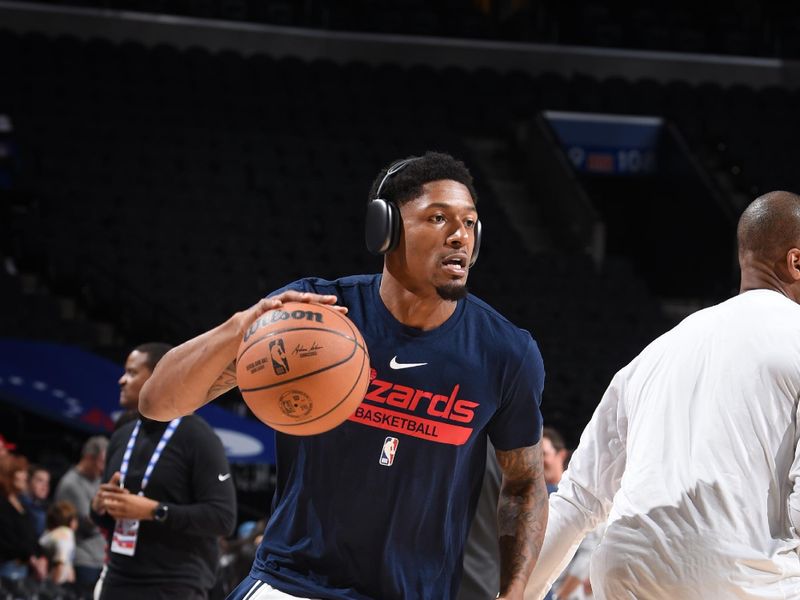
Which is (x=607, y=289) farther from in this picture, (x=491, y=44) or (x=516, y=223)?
(x=491, y=44)

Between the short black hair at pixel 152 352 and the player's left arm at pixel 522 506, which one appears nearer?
the player's left arm at pixel 522 506

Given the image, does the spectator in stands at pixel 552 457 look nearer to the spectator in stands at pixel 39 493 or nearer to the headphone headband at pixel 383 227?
the headphone headband at pixel 383 227

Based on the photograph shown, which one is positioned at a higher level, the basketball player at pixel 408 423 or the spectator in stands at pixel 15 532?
the basketball player at pixel 408 423

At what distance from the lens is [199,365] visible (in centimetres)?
318

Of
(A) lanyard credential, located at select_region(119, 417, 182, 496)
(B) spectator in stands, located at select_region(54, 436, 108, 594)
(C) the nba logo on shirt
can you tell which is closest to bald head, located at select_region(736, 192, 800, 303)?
(C) the nba logo on shirt

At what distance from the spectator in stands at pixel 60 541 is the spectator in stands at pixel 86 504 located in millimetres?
284

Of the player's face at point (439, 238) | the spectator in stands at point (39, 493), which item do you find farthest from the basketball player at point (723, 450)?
the spectator in stands at point (39, 493)

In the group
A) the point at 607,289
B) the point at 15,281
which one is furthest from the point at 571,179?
the point at 15,281

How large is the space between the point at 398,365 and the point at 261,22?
16.6 m

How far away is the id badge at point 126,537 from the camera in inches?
215

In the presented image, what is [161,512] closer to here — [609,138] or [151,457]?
[151,457]

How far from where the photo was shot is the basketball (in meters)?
2.98

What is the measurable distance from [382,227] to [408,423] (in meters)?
0.54

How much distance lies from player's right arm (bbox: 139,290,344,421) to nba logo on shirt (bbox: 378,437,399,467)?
0.44m
